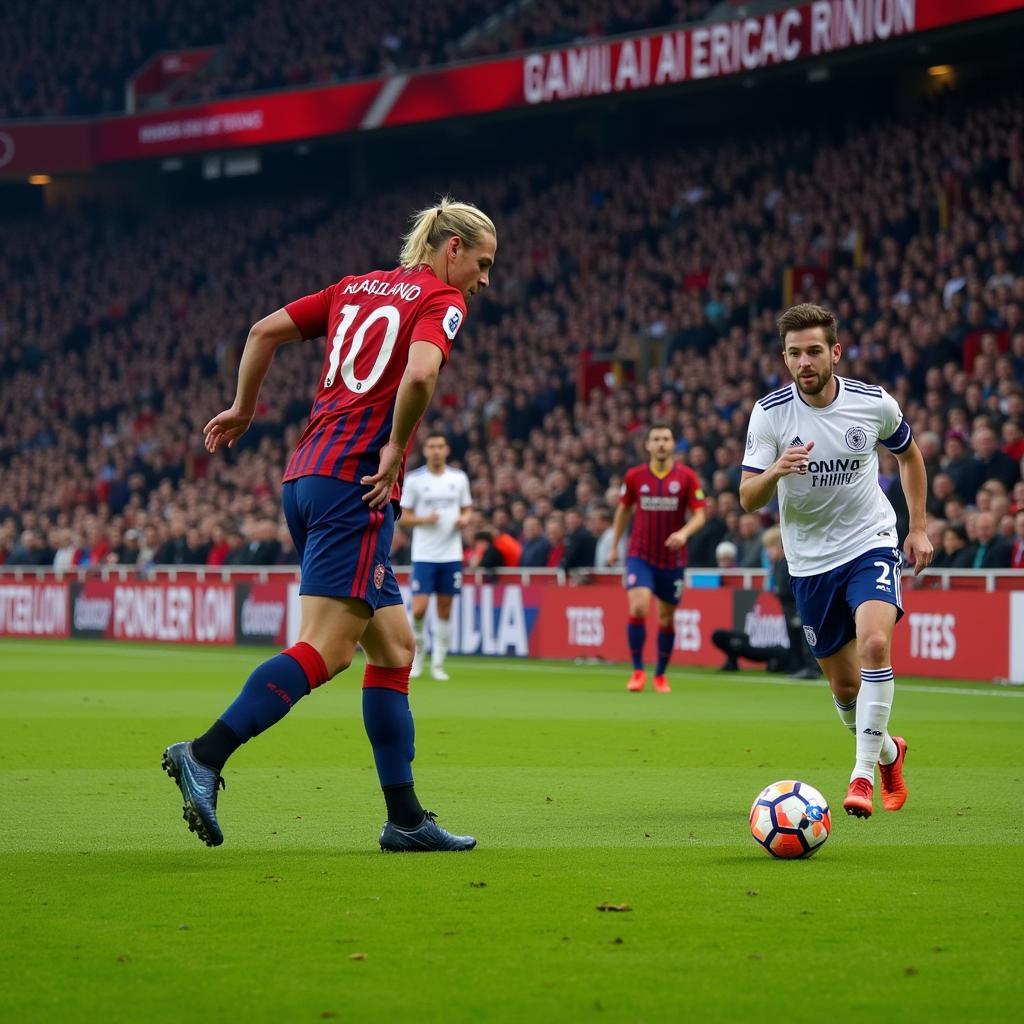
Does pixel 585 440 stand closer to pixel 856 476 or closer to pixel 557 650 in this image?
pixel 557 650

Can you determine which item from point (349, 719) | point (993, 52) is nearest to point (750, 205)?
point (993, 52)

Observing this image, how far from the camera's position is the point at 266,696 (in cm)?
666

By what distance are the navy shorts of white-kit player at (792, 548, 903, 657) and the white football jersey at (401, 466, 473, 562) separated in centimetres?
1046

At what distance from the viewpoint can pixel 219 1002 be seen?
4.53 meters

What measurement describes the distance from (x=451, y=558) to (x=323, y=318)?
12.3m

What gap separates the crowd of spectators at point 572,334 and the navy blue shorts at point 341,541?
1275 centimetres

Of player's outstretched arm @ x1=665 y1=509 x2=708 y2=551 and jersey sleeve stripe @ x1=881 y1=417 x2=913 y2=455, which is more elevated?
jersey sleeve stripe @ x1=881 y1=417 x2=913 y2=455

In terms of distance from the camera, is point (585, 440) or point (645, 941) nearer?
point (645, 941)

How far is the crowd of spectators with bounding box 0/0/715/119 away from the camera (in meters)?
38.0

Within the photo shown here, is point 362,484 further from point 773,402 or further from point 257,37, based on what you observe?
point 257,37

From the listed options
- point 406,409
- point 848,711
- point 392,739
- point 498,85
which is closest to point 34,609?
point 498,85

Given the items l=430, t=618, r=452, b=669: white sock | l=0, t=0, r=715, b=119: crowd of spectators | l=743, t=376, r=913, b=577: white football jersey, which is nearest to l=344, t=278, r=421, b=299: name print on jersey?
l=743, t=376, r=913, b=577: white football jersey

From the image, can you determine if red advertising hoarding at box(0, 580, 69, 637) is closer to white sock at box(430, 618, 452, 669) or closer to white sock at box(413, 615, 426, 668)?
white sock at box(413, 615, 426, 668)

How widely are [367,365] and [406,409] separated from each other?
44 cm
